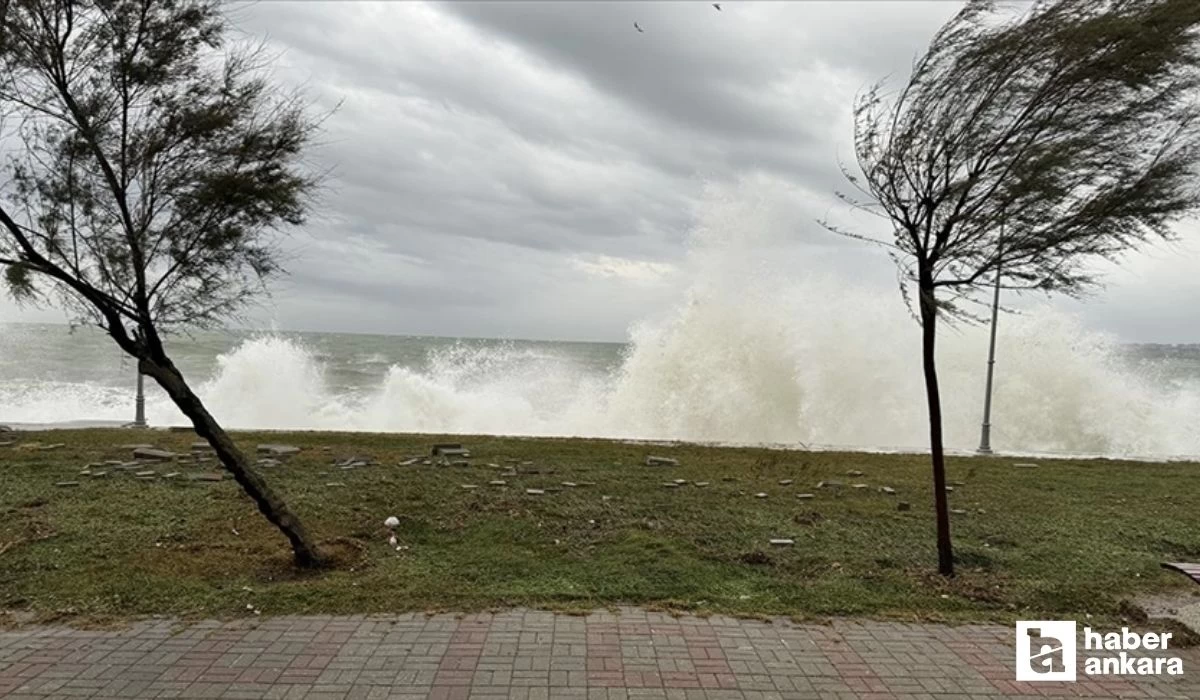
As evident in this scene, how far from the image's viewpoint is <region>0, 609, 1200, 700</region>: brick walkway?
3.71 metres

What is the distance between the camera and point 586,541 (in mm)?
6539

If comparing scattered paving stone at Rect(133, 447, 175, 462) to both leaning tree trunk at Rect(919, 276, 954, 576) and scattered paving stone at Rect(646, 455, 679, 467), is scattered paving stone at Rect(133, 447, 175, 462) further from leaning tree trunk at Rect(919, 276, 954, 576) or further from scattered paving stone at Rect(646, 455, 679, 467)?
leaning tree trunk at Rect(919, 276, 954, 576)

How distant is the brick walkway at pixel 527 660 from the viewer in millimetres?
3705

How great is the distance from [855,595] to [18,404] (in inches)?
1052

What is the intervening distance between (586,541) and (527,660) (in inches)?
99.9

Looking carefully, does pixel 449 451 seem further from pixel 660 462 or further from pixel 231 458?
pixel 231 458

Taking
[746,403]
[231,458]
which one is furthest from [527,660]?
[746,403]

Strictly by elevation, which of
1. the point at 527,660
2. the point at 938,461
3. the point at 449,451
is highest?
the point at 938,461

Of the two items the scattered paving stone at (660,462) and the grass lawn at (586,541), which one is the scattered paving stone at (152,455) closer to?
the grass lawn at (586,541)

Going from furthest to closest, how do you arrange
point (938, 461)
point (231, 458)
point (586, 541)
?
point (586, 541)
point (938, 461)
point (231, 458)

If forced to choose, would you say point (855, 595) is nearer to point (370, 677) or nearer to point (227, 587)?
point (370, 677)

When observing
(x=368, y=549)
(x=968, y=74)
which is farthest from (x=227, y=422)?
(x=968, y=74)

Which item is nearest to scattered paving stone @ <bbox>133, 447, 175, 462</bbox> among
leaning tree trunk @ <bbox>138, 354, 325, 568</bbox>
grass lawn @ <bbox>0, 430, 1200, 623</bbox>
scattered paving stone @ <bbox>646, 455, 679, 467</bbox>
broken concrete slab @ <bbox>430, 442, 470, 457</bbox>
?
grass lawn @ <bbox>0, 430, 1200, 623</bbox>

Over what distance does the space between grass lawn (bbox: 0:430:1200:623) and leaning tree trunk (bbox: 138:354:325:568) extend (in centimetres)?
22
